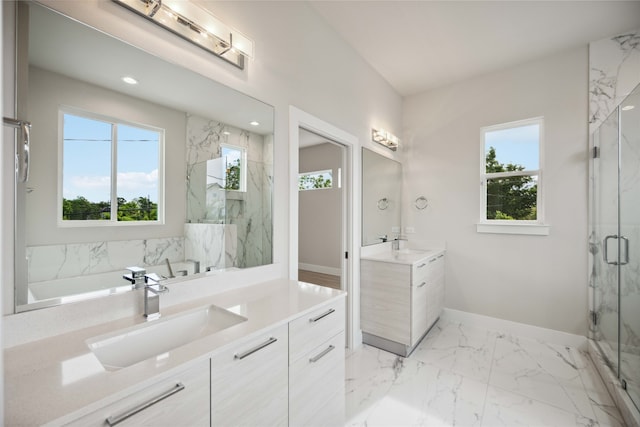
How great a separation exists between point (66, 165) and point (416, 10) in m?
2.58

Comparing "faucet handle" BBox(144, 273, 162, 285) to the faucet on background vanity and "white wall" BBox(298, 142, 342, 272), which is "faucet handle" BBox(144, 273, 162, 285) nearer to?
the faucet on background vanity

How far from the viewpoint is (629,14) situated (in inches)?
94.0

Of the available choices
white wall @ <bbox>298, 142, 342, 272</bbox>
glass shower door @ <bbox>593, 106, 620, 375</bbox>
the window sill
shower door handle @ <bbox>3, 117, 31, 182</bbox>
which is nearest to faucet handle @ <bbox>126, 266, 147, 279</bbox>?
shower door handle @ <bbox>3, 117, 31, 182</bbox>

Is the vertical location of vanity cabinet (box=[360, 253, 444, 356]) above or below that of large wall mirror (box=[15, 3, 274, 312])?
below

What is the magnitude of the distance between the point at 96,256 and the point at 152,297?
28cm

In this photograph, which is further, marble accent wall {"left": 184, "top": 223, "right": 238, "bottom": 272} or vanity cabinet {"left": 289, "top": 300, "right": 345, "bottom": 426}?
marble accent wall {"left": 184, "top": 223, "right": 238, "bottom": 272}

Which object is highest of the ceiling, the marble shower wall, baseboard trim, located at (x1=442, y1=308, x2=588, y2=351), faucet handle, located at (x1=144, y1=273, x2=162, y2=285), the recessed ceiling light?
the ceiling

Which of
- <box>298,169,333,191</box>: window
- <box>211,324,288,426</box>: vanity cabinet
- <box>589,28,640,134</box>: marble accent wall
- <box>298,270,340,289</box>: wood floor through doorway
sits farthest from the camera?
<box>298,169,333,191</box>: window

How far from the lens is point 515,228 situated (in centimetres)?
314

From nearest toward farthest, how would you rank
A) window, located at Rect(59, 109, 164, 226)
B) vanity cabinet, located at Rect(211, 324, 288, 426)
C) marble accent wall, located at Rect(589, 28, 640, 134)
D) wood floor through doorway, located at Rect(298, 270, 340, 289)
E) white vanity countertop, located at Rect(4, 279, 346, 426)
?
white vanity countertop, located at Rect(4, 279, 346, 426) → vanity cabinet, located at Rect(211, 324, 288, 426) → window, located at Rect(59, 109, 164, 226) → marble accent wall, located at Rect(589, 28, 640, 134) → wood floor through doorway, located at Rect(298, 270, 340, 289)

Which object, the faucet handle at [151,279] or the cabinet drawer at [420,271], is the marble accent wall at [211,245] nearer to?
the faucet handle at [151,279]

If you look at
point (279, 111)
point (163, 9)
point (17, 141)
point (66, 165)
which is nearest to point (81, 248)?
point (66, 165)

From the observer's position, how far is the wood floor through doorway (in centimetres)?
514

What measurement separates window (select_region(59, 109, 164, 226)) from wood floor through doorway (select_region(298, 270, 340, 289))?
156 inches
